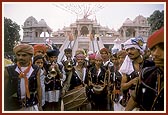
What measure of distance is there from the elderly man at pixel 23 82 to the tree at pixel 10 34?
0.48 m

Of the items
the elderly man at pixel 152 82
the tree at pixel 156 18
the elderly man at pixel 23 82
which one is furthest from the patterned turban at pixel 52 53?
the elderly man at pixel 152 82

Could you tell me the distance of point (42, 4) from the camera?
5508mm

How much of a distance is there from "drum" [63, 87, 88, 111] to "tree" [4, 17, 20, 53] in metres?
1.22

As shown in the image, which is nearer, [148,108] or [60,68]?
[148,108]

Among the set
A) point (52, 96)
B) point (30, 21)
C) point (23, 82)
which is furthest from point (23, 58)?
point (30, 21)

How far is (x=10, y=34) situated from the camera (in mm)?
5719

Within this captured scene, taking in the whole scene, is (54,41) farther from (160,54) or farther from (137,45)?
(160,54)

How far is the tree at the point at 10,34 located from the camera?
5.41m

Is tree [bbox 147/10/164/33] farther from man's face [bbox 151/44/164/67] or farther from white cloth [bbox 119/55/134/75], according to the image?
man's face [bbox 151/44/164/67]

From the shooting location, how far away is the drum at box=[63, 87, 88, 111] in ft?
17.8

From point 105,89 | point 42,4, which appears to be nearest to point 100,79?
point 105,89

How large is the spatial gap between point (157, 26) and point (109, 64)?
104 centimetres

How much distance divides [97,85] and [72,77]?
17.4 inches

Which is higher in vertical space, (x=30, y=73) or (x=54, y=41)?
(x=54, y=41)
